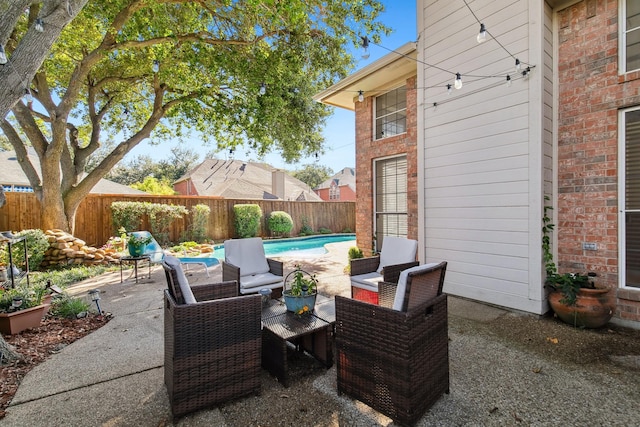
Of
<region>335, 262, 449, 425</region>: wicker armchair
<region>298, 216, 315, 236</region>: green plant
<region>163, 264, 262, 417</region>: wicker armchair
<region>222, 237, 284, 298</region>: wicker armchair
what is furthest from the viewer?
<region>298, 216, 315, 236</region>: green plant

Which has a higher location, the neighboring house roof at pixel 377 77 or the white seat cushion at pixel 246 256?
the neighboring house roof at pixel 377 77

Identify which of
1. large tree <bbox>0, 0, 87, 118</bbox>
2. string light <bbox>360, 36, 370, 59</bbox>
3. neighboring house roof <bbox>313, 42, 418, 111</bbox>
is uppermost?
neighboring house roof <bbox>313, 42, 418, 111</bbox>

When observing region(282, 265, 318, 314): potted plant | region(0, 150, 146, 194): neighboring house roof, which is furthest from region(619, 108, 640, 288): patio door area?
region(0, 150, 146, 194): neighboring house roof

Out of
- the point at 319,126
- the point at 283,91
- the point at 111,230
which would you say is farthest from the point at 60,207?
the point at 319,126

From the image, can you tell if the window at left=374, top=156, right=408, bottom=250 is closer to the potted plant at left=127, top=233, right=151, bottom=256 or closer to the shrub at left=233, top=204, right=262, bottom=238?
the potted plant at left=127, top=233, right=151, bottom=256

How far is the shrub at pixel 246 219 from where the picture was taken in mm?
12742

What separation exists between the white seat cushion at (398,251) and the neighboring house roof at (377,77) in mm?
3151

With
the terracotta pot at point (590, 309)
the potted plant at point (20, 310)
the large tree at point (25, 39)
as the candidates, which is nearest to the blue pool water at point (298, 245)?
the potted plant at point (20, 310)

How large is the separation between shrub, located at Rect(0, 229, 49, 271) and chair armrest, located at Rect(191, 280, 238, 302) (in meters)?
5.59

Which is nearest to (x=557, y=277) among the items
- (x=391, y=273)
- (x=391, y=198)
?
(x=391, y=273)

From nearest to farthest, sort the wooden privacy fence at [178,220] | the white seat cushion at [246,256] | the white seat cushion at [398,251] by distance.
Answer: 1. the white seat cushion at [398,251]
2. the white seat cushion at [246,256]
3. the wooden privacy fence at [178,220]

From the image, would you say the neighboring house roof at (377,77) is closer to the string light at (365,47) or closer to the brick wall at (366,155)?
the brick wall at (366,155)

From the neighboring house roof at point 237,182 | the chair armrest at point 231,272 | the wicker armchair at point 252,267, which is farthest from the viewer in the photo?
the neighboring house roof at point 237,182

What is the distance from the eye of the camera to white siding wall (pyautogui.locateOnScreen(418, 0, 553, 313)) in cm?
387
